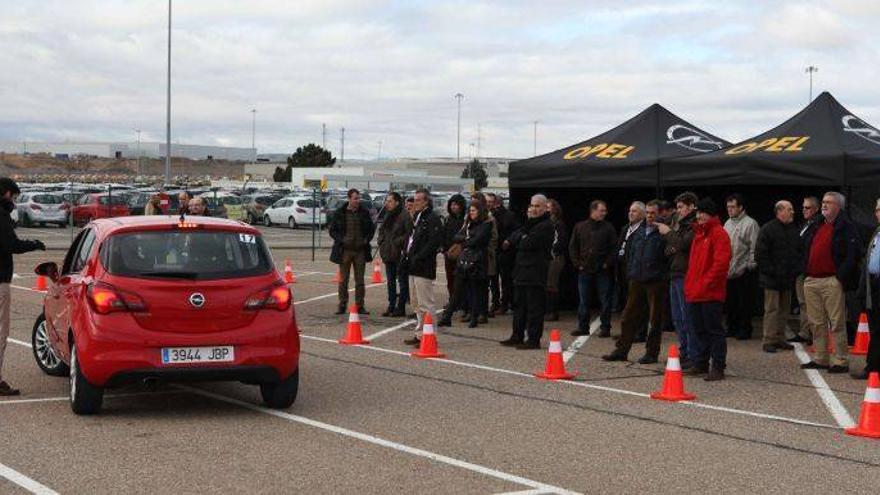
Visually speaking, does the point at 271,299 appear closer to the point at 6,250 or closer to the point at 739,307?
the point at 6,250

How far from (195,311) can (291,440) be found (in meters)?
Result: 1.34

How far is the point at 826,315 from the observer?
11.6 meters

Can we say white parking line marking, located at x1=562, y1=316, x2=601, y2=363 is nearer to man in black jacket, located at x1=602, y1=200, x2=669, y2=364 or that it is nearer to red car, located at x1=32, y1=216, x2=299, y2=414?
man in black jacket, located at x1=602, y1=200, x2=669, y2=364

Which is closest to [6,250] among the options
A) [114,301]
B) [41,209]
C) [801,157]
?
[114,301]

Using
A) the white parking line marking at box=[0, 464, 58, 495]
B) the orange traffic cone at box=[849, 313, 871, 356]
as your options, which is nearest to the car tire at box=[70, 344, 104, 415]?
the white parking line marking at box=[0, 464, 58, 495]

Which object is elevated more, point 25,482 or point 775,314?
point 775,314

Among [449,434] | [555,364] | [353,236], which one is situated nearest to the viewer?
[449,434]

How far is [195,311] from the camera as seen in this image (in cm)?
844

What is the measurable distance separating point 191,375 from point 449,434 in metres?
2.00

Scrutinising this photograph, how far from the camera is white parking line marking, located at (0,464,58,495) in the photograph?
6309 millimetres

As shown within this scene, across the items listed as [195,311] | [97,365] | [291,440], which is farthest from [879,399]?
[97,365]

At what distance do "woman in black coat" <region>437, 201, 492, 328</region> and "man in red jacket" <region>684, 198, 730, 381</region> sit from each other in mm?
3799

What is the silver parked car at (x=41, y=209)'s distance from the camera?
1731 inches

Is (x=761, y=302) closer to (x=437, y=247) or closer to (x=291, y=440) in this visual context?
(x=437, y=247)
